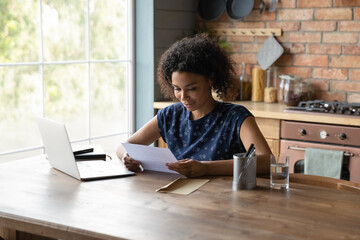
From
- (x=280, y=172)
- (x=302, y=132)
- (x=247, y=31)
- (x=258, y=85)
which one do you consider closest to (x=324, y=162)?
(x=302, y=132)

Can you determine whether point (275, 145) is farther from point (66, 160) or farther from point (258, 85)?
point (66, 160)

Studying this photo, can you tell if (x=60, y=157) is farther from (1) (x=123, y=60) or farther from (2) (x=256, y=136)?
(1) (x=123, y=60)

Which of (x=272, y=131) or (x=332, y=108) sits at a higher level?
(x=332, y=108)

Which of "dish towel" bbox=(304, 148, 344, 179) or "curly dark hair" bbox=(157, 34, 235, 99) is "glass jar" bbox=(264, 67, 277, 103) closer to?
"dish towel" bbox=(304, 148, 344, 179)

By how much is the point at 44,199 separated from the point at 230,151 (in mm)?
967

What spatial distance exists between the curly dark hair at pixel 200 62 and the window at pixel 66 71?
117 cm

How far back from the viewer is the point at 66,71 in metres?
3.84

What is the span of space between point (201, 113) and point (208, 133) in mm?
117

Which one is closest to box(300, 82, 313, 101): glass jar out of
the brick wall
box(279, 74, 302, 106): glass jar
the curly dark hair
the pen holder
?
box(279, 74, 302, 106): glass jar

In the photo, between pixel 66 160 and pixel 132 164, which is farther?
pixel 132 164

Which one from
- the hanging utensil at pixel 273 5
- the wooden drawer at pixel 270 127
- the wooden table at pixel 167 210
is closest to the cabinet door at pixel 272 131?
the wooden drawer at pixel 270 127

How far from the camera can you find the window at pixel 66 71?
3.42m

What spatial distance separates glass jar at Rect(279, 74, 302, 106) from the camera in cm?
398

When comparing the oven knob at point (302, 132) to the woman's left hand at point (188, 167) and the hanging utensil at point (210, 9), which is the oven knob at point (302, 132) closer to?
the hanging utensil at point (210, 9)
